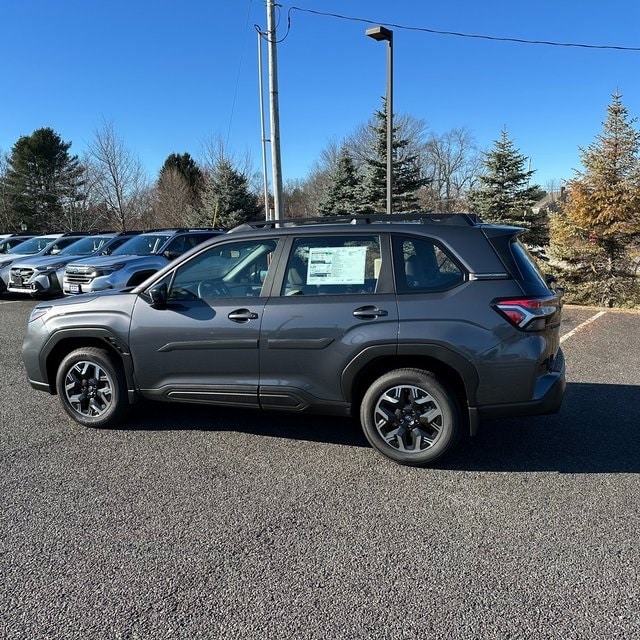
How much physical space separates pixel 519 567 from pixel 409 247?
216 cm

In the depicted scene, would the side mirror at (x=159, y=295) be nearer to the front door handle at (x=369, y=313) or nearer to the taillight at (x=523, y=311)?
the front door handle at (x=369, y=313)

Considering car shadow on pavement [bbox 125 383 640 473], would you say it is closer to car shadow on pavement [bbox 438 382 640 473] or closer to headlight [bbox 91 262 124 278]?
car shadow on pavement [bbox 438 382 640 473]

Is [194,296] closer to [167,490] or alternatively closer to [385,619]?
[167,490]

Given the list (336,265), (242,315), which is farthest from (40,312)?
(336,265)

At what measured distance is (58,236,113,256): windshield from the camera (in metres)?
13.9

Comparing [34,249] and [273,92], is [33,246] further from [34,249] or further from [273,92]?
[273,92]

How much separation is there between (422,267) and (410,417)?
3.54 ft

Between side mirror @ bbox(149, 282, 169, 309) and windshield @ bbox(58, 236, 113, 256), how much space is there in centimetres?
1048

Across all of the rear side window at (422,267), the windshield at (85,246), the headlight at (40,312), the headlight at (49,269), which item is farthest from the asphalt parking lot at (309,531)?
the windshield at (85,246)

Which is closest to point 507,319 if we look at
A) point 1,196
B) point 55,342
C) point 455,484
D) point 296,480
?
point 455,484

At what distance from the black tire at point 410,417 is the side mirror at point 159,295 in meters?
1.76

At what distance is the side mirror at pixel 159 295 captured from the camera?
4.11m

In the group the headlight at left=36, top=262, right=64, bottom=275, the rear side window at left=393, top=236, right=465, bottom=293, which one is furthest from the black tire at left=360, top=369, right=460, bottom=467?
the headlight at left=36, top=262, right=64, bottom=275

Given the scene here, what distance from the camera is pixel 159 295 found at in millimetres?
4125
